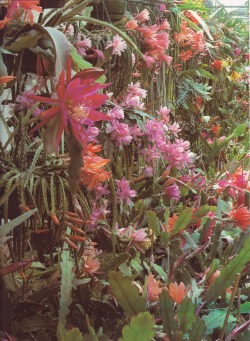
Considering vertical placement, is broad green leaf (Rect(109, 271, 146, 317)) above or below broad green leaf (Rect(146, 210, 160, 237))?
above

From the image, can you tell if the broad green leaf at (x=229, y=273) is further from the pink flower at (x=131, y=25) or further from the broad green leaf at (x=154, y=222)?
the pink flower at (x=131, y=25)

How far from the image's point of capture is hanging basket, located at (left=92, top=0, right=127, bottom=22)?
1.32 m

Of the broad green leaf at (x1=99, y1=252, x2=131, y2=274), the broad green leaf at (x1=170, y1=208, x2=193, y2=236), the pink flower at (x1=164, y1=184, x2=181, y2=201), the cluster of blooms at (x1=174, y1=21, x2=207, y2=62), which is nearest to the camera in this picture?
the broad green leaf at (x1=99, y1=252, x2=131, y2=274)

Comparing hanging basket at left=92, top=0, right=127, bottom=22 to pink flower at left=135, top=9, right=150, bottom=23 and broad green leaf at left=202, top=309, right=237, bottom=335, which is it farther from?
broad green leaf at left=202, top=309, right=237, bottom=335

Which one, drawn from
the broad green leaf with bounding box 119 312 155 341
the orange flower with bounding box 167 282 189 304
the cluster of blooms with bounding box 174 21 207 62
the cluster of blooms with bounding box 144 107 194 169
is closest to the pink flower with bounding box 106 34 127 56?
Result: the cluster of blooms with bounding box 144 107 194 169

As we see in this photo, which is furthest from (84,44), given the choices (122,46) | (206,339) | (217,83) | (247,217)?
(217,83)

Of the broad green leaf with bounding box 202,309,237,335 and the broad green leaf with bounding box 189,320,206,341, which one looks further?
the broad green leaf with bounding box 202,309,237,335

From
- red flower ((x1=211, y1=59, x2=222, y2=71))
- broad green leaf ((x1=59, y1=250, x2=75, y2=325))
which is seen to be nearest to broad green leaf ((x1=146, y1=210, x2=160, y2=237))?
broad green leaf ((x1=59, y1=250, x2=75, y2=325))

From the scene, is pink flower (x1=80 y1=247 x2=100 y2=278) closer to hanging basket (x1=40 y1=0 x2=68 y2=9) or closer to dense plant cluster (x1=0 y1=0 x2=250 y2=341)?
dense plant cluster (x1=0 y1=0 x2=250 y2=341)

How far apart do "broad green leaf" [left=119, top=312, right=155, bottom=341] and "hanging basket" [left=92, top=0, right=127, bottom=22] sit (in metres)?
0.88

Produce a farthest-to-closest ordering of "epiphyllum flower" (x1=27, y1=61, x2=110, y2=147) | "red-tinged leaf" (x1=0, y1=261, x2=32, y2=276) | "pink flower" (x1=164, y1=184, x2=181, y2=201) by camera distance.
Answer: "pink flower" (x1=164, y1=184, x2=181, y2=201) → "red-tinged leaf" (x1=0, y1=261, x2=32, y2=276) → "epiphyllum flower" (x1=27, y1=61, x2=110, y2=147)

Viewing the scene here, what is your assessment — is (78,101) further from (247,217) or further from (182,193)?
(182,193)

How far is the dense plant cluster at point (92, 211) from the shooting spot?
615mm

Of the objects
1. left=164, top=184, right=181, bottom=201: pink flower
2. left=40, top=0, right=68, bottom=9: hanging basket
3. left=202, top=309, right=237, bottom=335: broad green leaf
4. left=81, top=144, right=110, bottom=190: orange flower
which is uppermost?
left=40, top=0, right=68, bottom=9: hanging basket
